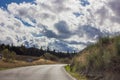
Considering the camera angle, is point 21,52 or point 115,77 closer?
point 115,77

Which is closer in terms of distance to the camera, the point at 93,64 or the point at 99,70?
the point at 99,70

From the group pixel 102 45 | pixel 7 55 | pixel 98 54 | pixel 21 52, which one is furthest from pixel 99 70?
pixel 21 52

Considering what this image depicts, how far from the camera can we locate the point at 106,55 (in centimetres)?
2056

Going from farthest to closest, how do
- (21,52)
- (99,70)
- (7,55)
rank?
(21,52), (7,55), (99,70)

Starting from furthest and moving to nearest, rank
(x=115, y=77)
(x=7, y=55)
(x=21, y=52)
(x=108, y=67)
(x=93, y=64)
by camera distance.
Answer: (x=21, y=52), (x=7, y=55), (x=93, y=64), (x=108, y=67), (x=115, y=77)

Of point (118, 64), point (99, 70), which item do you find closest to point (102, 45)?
point (99, 70)

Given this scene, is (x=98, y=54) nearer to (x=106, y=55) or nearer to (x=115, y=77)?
(x=106, y=55)

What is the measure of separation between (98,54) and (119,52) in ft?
19.2

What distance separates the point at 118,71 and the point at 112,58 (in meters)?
1.24

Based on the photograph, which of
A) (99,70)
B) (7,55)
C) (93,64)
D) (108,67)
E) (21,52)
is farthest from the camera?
(21,52)

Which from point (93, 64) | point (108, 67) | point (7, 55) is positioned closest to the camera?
point (108, 67)

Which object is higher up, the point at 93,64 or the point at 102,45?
the point at 102,45

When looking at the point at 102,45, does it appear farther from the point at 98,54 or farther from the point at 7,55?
the point at 7,55

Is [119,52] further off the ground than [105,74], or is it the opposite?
[119,52]
